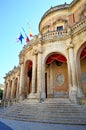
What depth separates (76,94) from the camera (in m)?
9.52

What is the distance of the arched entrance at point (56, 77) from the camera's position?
13.2 m

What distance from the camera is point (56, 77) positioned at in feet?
46.5

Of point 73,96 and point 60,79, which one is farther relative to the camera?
point 60,79

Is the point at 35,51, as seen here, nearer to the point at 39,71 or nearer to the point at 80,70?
the point at 39,71

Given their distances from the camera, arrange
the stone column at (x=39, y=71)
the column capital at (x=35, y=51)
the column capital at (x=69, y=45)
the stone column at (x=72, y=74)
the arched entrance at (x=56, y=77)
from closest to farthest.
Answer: the stone column at (x=72, y=74) → the stone column at (x=39, y=71) → the column capital at (x=69, y=45) → the column capital at (x=35, y=51) → the arched entrance at (x=56, y=77)

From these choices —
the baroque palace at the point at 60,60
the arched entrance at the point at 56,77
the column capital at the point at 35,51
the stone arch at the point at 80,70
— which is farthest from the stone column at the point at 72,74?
the column capital at the point at 35,51

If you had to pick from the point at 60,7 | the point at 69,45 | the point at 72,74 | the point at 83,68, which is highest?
the point at 60,7

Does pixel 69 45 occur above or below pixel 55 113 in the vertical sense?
above

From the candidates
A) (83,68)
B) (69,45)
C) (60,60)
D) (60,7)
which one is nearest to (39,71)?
(60,60)

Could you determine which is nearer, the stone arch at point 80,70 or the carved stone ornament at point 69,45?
the stone arch at point 80,70

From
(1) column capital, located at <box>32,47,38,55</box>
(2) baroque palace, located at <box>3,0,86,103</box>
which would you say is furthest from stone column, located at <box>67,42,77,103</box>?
(1) column capital, located at <box>32,47,38,55</box>

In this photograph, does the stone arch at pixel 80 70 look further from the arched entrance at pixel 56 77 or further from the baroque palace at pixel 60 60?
the arched entrance at pixel 56 77

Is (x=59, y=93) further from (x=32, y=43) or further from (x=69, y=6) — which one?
(x=69, y=6)

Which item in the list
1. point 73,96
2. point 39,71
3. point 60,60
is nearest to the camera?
point 73,96
